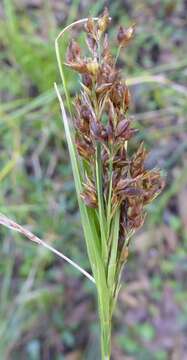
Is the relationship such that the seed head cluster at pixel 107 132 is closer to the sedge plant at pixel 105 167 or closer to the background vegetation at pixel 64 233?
the sedge plant at pixel 105 167

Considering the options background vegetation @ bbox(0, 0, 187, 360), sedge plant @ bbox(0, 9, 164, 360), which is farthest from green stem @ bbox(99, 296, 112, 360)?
background vegetation @ bbox(0, 0, 187, 360)

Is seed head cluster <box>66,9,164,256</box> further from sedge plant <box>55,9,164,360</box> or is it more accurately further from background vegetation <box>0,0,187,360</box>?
background vegetation <box>0,0,187,360</box>

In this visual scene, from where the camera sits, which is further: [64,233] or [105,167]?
[64,233]

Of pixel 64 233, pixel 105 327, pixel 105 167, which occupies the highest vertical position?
pixel 105 167

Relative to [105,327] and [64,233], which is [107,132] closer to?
[105,327]

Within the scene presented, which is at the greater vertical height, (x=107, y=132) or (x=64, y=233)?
(x=107, y=132)

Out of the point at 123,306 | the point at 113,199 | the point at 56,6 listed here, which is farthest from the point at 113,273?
the point at 56,6

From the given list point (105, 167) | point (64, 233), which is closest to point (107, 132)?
point (105, 167)
